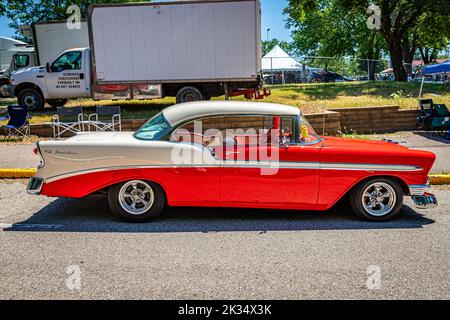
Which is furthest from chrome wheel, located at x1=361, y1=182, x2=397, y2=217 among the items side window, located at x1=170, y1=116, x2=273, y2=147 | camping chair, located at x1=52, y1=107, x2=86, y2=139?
camping chair, located at x1=52, y1=107, x2=86, y2=139

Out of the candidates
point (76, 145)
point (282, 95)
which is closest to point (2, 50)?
point (282, 95)

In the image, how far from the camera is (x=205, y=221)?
17.7 ft

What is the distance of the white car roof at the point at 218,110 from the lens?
532 cm

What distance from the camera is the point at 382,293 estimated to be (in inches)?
141

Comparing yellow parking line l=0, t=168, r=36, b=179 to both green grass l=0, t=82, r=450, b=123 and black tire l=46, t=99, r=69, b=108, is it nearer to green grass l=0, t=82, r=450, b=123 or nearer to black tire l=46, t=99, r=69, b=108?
green grass l=0, t=82, r=450, b=123

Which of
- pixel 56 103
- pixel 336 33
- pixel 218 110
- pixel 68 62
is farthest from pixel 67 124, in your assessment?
pixel 336 33

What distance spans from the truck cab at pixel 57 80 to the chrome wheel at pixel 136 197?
998 centimetres

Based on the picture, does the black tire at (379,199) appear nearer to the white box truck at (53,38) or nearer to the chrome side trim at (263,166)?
the chrome side trim at (263,166)

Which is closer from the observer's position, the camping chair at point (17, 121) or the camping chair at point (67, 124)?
the camping chair at point (67, 124)

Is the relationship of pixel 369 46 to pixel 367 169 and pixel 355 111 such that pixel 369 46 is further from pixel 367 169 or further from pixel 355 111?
pixel 367 169

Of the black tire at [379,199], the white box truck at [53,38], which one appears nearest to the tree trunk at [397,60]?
the white box truck at [53,38]

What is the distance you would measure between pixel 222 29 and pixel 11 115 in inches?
257

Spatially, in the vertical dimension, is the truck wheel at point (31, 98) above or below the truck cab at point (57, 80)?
below

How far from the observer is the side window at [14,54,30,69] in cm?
2136
